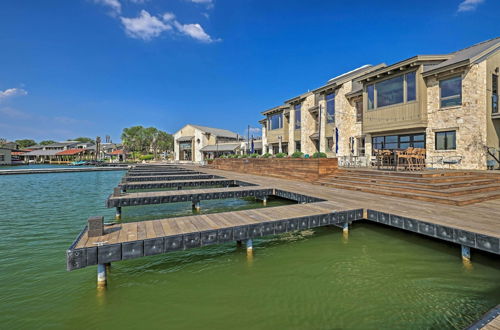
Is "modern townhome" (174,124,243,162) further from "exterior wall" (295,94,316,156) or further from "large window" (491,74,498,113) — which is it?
"large window" (491,74,498,113)

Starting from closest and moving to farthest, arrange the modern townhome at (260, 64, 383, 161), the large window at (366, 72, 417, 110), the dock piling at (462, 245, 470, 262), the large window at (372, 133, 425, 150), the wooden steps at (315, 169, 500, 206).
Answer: the dock piling at (462, 245, 470, 262), the wooden steps at (315, 169, 500, 206), the large window at (366, 72, 417, 110), the large window at (372, 133, 425, 150), the modern townhome at (260, 64, 383, 161)

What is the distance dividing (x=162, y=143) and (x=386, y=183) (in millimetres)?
64715

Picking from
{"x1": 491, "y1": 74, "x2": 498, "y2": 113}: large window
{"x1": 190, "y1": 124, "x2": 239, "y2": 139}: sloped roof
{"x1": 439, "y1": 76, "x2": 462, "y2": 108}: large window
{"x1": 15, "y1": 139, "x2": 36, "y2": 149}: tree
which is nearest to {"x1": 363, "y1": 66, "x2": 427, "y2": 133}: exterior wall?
{"x1": 439, "y1": 76, "x2": 462, "y2": 108}: large window

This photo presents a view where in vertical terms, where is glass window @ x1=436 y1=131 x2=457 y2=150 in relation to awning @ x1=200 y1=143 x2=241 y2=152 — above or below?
below

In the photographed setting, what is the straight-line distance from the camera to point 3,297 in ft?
12.3

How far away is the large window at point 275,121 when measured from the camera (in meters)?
26.4

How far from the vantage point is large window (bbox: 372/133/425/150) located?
13.7 metres

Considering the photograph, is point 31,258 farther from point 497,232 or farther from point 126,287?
point 497,232

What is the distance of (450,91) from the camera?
1223 centimetres

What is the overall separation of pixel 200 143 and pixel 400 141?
39296mm

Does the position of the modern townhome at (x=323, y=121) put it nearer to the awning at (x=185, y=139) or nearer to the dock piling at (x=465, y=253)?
the dock piling at (x=465, y=253)

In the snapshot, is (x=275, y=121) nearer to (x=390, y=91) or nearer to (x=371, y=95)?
(x=371, y=95)

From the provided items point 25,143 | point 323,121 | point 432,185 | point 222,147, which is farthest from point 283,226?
point 25,143

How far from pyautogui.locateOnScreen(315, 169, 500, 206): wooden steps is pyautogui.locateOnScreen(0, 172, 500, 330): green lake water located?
1.93 m
